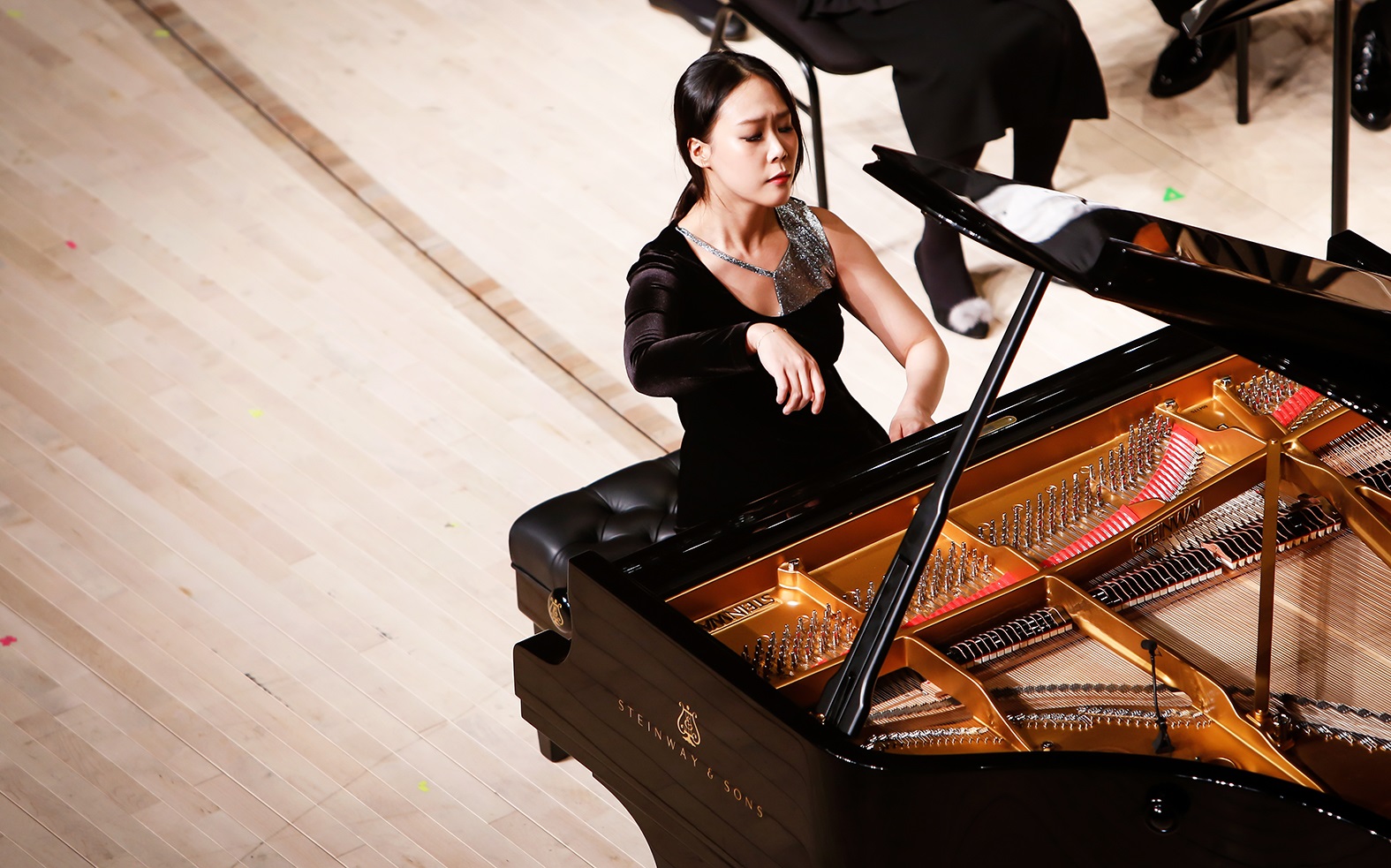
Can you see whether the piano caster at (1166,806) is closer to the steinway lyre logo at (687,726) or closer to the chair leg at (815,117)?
the steinway lyre logo at (687,726)

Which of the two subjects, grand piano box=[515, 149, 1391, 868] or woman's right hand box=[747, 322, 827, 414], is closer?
grand piano box=[515, 149, 1391, 868]

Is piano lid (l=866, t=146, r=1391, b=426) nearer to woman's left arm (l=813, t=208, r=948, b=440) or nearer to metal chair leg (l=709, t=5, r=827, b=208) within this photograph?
woman's left arm (l=813, t=208, r=948, b=440)

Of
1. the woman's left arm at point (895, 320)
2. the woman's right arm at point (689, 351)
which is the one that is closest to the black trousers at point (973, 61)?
the woman's left arm at point (895, 320)

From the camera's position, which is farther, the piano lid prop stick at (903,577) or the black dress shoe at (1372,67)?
the black dress shoe at (1372,67)

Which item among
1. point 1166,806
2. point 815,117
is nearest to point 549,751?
point 1166,806

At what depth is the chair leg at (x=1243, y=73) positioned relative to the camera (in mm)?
4324

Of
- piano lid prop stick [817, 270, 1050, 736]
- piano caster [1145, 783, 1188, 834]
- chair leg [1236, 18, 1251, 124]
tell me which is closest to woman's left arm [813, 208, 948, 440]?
piano lid prop stick [817, 270, 1050, 736]

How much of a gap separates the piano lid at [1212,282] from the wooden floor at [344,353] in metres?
1.35

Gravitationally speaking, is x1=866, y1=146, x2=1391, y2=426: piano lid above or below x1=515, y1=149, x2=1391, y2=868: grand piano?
above

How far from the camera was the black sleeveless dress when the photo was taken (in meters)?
2.34

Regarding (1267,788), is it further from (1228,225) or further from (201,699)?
(1228,225)

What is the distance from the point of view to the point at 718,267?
2424mm

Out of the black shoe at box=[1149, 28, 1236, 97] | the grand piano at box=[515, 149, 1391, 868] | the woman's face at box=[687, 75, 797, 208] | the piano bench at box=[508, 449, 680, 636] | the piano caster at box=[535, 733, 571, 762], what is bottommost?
the piano caster at box=[535, 733, 571, 762]

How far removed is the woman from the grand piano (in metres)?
0.20
